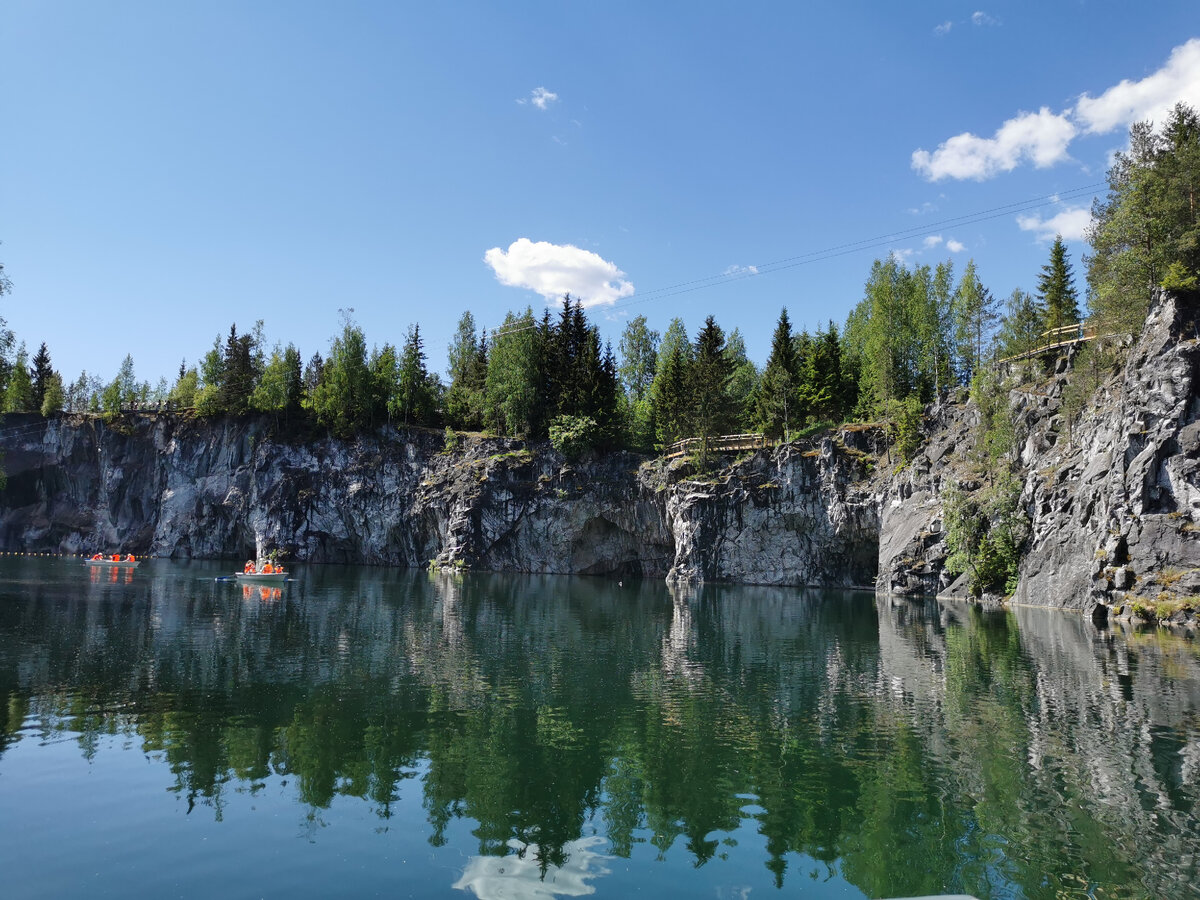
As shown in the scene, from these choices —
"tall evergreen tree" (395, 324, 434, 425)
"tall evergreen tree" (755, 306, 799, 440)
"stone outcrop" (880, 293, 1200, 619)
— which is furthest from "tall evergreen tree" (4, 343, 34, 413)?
"stone outcrop" (880, 293, 1200, 619)

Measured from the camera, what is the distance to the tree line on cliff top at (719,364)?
51.9 meters

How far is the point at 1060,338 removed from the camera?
A: 64938 mm

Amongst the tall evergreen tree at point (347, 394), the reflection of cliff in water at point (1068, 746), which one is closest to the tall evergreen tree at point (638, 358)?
the tall evergreen tree at point (347, 394)

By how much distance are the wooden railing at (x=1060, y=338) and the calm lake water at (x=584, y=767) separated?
3576cm

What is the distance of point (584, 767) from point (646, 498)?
7149 cm

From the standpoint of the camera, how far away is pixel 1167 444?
41906 mm

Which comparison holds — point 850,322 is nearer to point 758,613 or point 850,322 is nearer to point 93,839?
point 758,613

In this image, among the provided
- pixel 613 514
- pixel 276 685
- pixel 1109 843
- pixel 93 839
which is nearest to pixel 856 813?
pixel 1109 843

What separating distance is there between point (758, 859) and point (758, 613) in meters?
37.6

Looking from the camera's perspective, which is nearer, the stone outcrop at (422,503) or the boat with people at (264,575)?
the boat with people at (264,575)

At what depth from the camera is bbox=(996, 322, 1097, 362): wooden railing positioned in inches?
2347

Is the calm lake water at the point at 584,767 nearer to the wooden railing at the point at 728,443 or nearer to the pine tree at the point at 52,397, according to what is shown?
the wooden railing at the point at 728,443

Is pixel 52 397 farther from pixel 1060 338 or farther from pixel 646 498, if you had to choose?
pixel 1060 338

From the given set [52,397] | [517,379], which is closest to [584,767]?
[517,379]
